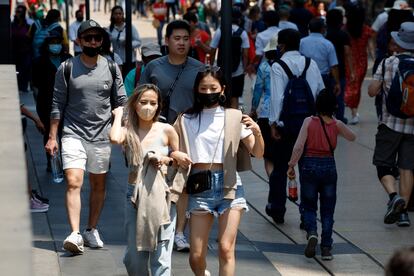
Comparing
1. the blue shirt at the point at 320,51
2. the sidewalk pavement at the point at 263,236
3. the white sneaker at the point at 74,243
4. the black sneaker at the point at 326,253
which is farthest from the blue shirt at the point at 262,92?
the blue shirt at the point at 320,51

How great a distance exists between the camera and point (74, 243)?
9.37 m

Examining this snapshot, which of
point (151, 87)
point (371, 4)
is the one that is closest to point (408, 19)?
point (151, 87)

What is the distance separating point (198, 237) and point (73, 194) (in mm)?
1983

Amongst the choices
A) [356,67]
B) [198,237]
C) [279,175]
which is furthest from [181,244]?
[356,67]

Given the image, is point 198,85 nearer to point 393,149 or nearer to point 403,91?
point 403,91

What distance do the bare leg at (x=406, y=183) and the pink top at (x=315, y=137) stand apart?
1483mm

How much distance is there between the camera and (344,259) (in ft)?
32.2

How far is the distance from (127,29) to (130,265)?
7842mm

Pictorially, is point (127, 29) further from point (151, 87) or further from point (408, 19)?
point (151, 87)

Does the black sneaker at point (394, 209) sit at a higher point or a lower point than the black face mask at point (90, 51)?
lower

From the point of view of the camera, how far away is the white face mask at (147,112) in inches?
314

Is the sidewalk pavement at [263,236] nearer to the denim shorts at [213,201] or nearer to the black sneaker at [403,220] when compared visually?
the black sneaker at [403,220]

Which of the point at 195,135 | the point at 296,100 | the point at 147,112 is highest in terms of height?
the point at 147,112

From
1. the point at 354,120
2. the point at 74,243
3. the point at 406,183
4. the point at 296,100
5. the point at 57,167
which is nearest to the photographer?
the point at 74,243
